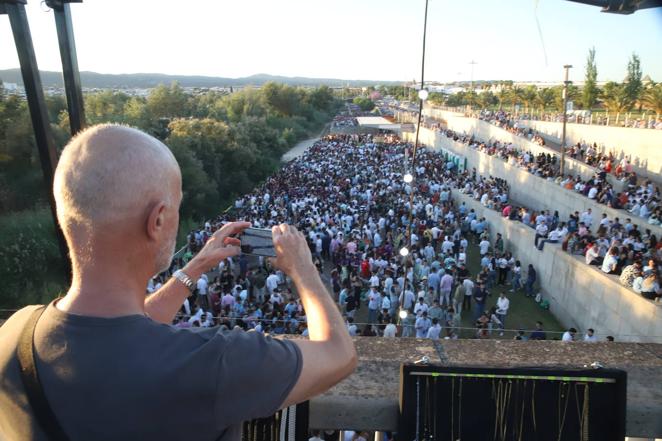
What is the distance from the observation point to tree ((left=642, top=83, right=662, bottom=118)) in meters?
26.4

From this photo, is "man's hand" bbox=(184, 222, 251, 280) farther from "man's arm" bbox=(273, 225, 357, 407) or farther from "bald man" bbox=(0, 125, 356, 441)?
"bald man" bbox=(0, 125, 356, 441)

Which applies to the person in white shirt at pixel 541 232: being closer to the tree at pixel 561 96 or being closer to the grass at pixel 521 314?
the grass at pixel 521 314

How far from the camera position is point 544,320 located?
13.0 meters

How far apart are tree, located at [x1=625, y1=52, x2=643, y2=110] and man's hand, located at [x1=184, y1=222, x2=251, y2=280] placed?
37.3 metres

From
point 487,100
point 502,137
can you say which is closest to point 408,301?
point 502,137

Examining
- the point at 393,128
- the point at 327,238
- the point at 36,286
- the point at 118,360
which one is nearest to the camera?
the point at 118,360

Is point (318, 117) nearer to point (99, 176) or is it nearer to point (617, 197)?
point (617, 197)

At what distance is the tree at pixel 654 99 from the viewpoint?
26.4 metres

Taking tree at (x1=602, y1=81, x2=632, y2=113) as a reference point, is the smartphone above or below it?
below

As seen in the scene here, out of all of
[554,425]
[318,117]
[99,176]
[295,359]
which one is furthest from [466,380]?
[318,117]

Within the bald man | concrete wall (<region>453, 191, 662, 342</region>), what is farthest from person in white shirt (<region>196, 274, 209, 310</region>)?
the bald man

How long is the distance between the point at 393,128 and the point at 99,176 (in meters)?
65.2

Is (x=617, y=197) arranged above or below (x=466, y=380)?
below

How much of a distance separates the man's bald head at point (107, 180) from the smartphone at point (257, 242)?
1.69ft
